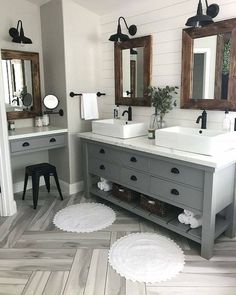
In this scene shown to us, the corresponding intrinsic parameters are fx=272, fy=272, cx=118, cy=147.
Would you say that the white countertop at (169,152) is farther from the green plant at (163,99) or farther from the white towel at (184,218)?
the white towel at (184,218)

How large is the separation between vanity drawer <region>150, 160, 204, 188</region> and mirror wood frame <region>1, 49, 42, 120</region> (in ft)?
6.05

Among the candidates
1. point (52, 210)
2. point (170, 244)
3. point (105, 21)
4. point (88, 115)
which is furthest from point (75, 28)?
point (170, 244)

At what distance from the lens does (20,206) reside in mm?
3176

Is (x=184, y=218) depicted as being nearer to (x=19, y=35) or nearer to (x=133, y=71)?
(x=133, y=71)

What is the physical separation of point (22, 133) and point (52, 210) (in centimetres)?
93

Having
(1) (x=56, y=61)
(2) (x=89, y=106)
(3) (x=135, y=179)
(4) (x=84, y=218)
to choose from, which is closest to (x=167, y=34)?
(2) (x=89, y=106)

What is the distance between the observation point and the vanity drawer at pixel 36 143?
2979mm

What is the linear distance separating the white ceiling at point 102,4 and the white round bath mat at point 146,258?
2474 mm

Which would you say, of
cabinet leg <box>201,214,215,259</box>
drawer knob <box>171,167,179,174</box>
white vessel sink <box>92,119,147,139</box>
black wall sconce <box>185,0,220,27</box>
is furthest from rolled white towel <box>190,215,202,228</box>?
black wall sconce <box>185,0,220,27</box>

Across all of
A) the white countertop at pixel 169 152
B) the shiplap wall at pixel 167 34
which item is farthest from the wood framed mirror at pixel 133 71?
the white countertop at pixel 169 152

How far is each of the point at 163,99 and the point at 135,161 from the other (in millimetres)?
712

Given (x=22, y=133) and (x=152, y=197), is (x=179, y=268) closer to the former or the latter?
(x=152, y=197)

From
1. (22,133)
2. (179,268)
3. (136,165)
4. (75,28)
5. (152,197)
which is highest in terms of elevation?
(75,28)

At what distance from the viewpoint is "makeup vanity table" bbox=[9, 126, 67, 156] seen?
2969mm
